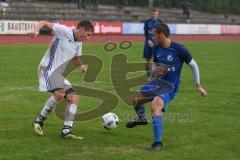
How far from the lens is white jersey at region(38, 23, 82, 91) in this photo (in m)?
8.45

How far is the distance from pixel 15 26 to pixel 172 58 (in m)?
28.6

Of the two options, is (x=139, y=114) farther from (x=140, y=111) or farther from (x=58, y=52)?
(x=58, y=52)

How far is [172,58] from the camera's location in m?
8.14

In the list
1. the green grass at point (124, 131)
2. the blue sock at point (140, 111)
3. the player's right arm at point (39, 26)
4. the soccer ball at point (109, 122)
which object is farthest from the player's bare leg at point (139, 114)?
the player's right arm at point (39, 26)

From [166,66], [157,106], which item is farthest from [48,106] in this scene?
[166,66]

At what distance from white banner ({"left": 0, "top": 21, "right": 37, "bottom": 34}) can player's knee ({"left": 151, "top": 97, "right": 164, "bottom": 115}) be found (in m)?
28.1

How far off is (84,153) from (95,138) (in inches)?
40.7

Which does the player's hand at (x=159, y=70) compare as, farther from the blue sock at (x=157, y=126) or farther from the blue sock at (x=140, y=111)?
the blue sock at (x=140, y=111)

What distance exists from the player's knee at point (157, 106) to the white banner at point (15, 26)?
28.1 meters

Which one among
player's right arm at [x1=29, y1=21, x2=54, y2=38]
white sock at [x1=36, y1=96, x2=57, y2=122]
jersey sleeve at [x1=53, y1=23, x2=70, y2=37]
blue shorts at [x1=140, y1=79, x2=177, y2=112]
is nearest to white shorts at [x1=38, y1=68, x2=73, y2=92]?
white sock at [x1=36, y1=96, x2=57, y2=122]

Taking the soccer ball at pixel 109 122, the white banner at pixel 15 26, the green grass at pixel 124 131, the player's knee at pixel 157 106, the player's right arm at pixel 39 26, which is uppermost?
the player's right arm at pixel 39 26

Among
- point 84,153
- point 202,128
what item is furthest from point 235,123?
point 84,153

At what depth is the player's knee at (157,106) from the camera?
7.82m

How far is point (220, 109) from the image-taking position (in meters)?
11.5
